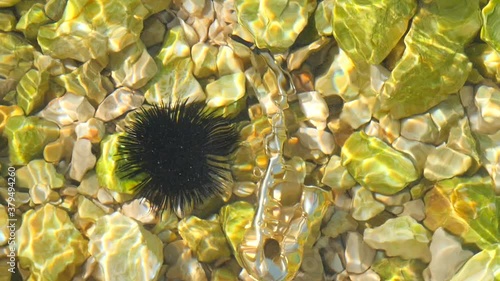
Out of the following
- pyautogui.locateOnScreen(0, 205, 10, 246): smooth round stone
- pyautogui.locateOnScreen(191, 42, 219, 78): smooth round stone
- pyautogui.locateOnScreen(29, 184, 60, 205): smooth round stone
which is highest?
pyautogui.locateOnScreen(191, 42, 219, 78): smooth round stone

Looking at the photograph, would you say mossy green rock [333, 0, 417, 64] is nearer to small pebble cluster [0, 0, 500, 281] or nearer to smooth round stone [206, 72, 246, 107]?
small pebble cluster [0, 0, 500, 281]

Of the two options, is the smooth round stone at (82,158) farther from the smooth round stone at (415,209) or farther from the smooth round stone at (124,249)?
the smooth round stone at (415,209)

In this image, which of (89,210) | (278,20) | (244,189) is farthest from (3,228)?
(278,20)

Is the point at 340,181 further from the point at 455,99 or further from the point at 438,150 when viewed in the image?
the point at 455,99

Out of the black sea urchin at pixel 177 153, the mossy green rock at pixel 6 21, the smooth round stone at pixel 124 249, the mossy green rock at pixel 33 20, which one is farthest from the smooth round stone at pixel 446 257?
the mossy green rock at pixel 6 21

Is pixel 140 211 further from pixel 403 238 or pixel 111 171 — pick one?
pixel 403 238

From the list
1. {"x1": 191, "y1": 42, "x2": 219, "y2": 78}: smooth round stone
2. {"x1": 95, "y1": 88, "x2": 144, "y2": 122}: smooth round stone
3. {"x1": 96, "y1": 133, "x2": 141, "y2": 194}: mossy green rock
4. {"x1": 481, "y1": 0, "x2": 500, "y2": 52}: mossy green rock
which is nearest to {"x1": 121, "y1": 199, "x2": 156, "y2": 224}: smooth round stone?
{"x1": 96, "y1": 133, "x2": 141, "y2": 194}: mossy green rock
